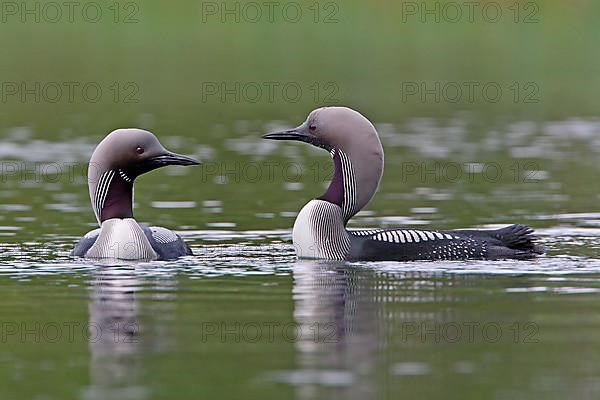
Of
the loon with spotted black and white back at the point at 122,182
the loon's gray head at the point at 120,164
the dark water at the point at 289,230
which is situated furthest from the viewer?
the loon's gray head at the point at 120,164

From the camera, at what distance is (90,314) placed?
888cm

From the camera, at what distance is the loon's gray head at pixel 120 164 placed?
1133 centimetres

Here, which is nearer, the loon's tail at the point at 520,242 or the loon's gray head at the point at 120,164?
the loon's tail at the point at 520,242

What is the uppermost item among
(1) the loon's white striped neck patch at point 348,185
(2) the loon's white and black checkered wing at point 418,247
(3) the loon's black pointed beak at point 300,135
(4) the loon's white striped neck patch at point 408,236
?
(3) the loon's black pointed beak at point 300,135

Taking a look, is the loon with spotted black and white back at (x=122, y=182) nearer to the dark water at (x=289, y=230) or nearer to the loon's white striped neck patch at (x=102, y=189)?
the loon's white striped neck patch at (x=102, y=189)

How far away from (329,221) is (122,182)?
1465 millimetres

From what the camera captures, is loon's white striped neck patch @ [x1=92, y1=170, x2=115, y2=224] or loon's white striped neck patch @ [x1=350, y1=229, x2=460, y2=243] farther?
loon's white striped neck patch @ [x1=92, y1=170, x2=115, y2=224]

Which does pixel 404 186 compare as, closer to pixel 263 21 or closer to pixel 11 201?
pixel 11 201

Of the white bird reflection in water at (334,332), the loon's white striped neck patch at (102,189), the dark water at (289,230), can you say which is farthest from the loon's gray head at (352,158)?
the loon's white striped neck patch at (102,189)

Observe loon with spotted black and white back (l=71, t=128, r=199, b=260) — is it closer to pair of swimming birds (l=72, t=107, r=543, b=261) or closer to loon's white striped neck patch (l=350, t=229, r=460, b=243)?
pair of swimming birds (l=72, t=107, r=543, b=261)

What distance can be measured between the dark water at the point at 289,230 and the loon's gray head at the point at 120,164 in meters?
0.55

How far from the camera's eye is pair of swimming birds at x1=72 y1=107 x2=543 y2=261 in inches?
429

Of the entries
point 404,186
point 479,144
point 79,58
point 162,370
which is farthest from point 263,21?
point 162,370

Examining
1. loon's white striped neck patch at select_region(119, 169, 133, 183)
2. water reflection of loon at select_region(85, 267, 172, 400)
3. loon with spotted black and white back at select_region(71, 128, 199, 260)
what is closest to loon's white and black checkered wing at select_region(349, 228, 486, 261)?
loon with spotted black and white back at select_region(71, 128, 199, 260)
